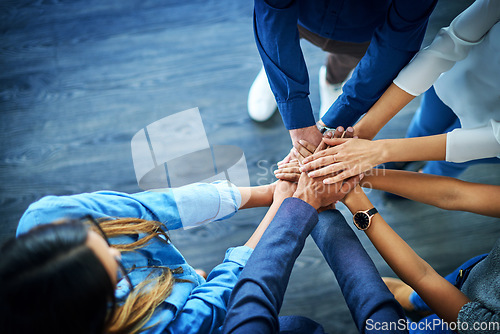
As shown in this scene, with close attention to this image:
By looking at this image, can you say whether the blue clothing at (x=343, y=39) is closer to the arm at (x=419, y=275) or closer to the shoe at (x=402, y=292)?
the arm at (x=419, y=275)

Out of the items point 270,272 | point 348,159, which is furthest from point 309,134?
point 270,272

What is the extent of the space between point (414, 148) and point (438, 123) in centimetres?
27

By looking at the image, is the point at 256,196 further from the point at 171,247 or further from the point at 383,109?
the point at 383,109

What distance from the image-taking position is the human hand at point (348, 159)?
3.19 ft

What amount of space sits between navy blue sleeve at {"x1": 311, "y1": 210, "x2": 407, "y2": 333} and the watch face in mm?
57

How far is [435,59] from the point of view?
0.89 m

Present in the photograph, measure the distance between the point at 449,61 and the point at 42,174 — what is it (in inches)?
64.2

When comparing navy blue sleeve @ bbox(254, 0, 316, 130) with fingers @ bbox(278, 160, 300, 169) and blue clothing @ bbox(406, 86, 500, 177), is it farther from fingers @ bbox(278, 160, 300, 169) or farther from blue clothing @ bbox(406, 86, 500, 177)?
blue clothing @ bbox(406, 86, 500, 177)

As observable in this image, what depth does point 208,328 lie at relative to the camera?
2.52 ft

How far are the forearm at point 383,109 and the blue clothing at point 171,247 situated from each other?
51 cm

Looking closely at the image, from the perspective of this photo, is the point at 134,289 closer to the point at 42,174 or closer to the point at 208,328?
the point at 208,328

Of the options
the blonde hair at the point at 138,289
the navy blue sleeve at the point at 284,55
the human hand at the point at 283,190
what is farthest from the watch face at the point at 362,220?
the blonde hair at the point at 138,289

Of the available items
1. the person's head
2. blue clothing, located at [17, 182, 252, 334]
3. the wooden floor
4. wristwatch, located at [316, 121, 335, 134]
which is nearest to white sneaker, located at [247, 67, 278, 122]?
the wooden floor

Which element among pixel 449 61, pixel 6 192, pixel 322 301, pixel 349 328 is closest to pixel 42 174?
pixel 6 192
